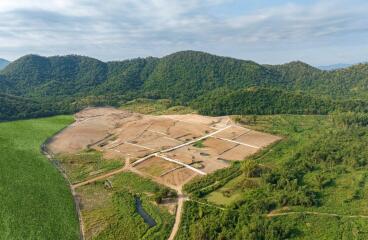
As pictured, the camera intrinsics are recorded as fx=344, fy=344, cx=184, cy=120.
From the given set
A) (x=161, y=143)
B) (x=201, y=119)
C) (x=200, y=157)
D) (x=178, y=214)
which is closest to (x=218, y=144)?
(x=200, y=157)

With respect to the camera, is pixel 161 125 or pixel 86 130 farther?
pixel 161 125

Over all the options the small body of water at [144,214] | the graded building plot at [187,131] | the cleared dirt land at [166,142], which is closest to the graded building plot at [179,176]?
the cleared dirt land at [166,142]

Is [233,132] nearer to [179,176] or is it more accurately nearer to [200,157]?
[200,157]

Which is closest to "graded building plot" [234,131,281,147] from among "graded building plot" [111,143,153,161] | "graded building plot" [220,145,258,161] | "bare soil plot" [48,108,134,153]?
"graded building plot" [220,145,258,161]

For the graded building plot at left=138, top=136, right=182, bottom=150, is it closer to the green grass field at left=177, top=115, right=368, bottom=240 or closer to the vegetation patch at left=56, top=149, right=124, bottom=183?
the vegetation patch at left=56, top=149, right=124, bottom=183

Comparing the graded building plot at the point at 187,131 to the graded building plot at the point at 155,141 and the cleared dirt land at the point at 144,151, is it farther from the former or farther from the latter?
the graded building plot at the point at 155,141

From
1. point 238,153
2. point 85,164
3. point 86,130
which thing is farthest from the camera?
point 86,130

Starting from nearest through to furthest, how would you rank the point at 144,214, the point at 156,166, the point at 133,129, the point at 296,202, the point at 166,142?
the point at 144,214
the point at 296,202
the point at 156,166
the point at 166,142
the point at 133,129
